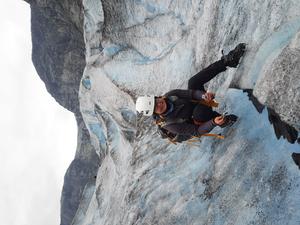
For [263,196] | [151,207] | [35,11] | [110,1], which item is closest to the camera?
[263,196]

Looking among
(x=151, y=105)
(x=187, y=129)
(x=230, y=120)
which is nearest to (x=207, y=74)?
(x=230, y=120)

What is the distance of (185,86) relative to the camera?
12.7m

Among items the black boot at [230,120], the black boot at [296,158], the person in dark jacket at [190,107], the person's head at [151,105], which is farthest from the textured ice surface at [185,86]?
the person's head at [151,105]

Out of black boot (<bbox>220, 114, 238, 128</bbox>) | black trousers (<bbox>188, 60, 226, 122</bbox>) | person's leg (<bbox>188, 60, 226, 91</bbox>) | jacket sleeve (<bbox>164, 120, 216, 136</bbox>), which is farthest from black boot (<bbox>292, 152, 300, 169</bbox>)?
person's leg (<bbox>188, 60, 226, 91</bbox>)

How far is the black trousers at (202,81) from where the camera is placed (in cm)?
919

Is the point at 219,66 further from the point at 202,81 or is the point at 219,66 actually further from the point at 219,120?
the point at 219,120

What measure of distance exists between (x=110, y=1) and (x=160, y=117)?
9719 mm

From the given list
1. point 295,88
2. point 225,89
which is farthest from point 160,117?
point 295,88

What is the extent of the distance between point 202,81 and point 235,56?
0.99m

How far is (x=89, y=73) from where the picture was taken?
781 inches

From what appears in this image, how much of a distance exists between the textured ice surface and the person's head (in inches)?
77.1

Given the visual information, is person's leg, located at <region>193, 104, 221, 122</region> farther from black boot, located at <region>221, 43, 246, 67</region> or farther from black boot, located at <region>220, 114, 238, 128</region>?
black boot, located at <region>221, 43, 246, 67</region>

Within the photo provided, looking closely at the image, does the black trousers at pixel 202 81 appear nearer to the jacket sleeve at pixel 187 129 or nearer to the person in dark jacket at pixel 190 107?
the person in dark jacket at pixel 190 107

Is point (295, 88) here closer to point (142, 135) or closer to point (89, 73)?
point (142, 135)
